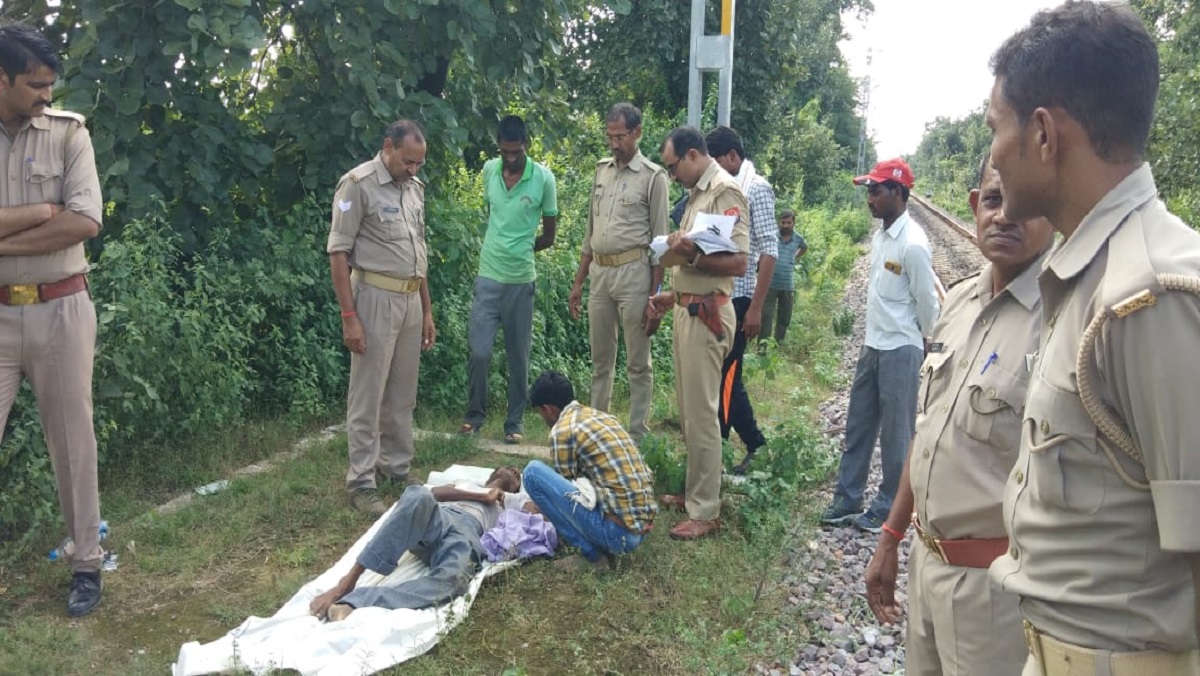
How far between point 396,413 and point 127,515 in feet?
5.11

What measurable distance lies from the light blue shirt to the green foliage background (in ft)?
11.0

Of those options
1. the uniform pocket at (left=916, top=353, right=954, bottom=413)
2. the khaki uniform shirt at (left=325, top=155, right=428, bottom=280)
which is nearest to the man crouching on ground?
the khaki uniform shirt at (left=325, top=155, right=428, bottom=280)

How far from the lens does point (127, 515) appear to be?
475cm

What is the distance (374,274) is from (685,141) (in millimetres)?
1955

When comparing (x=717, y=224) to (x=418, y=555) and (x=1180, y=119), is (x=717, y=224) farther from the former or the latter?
(x=1180, y=119)

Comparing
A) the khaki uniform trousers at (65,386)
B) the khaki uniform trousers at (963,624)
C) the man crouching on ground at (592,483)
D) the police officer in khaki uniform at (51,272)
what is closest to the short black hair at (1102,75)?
the khaki uniform trousers at (963,624)

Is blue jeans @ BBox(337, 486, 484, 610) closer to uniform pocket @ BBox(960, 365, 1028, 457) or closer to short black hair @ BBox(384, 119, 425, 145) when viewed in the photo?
short black hair @ BBox(384, 119, 425, 145)

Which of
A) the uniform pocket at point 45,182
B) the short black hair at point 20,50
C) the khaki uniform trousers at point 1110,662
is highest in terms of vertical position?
the short black hair at point 20,50

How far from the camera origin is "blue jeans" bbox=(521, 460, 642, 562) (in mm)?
4301

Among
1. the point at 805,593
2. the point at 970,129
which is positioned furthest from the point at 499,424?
the point at 970,129

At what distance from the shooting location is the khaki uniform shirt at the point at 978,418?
2.09m

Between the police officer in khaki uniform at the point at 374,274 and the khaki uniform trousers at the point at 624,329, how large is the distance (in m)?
1.27

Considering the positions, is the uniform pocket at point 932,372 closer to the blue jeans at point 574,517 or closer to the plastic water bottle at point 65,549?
the blue jeans at point 574,517

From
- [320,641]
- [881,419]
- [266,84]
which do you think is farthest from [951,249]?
[320,641]
